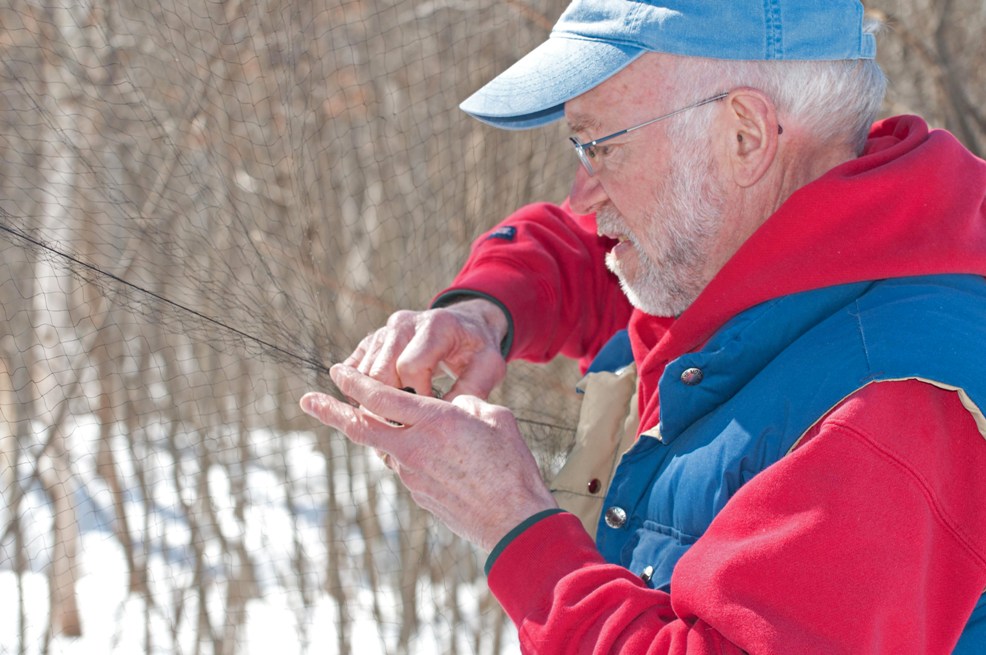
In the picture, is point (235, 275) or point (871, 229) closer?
point (871, 229)

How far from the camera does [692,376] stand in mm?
1325

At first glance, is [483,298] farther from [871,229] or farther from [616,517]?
[871,229]

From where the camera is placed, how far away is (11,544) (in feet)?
8.44

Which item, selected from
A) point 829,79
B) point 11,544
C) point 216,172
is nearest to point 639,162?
point 829,79

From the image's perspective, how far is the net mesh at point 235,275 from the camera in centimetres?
198

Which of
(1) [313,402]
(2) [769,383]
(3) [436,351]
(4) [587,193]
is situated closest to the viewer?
(2) [769,383]

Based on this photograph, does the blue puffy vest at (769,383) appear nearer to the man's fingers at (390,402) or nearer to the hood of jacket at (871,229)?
the hood of jacket at (871,229)

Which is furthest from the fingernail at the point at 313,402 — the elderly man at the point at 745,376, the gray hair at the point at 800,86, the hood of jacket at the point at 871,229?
the gray hair at the point at 800,86

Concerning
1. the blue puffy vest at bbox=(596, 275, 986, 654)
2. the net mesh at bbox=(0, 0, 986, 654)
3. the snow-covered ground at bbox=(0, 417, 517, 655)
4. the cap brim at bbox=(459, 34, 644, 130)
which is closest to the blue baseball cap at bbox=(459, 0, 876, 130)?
the cap brim at bbox=(459, 34, 644, 130)

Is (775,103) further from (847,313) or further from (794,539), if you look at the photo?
(794,539)

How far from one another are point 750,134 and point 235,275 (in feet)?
3.54

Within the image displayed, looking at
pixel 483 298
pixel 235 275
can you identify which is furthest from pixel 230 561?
pixel 483 298

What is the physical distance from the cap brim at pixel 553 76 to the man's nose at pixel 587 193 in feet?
0.44

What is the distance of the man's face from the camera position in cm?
145
